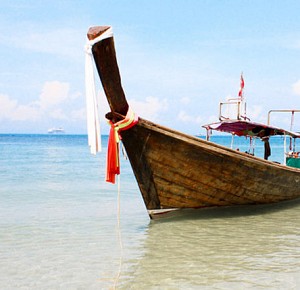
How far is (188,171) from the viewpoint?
20.9 feet

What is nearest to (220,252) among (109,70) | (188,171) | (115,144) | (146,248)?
(146,248)

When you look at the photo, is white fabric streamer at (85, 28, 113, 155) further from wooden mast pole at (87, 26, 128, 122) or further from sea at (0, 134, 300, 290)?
sea at (0, 134, 300, 290)

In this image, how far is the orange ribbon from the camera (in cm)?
545

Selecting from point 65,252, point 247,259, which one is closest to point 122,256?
point 65,252

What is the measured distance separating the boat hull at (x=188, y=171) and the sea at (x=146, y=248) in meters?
0.39

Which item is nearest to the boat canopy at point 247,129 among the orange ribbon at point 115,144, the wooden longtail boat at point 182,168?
the wooden longtail boat at point 182,168

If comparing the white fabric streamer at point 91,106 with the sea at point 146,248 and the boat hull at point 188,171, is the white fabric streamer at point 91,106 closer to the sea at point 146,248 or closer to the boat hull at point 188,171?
the boat hull at point 188,171

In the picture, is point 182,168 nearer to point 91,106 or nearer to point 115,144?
point 115,144

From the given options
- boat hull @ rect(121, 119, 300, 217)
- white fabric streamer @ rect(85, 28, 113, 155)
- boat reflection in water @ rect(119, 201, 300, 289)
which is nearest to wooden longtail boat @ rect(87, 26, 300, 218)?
boat hull @ rect(121, 119, 300, 217)

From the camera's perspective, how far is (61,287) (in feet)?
13.5

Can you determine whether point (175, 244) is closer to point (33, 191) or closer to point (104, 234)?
point (104, 234)

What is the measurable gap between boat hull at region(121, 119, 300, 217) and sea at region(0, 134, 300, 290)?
394 millimetres

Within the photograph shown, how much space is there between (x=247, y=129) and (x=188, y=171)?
9.27 ft

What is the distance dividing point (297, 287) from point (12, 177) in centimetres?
1345
